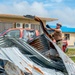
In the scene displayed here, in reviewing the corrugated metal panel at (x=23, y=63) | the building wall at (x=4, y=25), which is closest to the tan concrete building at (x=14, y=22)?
the building wall at (x=4, y=25)

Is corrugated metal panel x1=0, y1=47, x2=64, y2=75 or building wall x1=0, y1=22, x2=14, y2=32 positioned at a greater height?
corrugated metal panel x1=0, y1=47, x2=64, y2=75

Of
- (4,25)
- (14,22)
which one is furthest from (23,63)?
(14,22)

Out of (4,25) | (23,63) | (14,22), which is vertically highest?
(23,63)

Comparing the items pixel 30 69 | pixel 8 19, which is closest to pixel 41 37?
pixel 30 69

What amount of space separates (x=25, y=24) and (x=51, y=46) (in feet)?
80.6

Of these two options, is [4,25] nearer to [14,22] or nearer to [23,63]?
[14,22]

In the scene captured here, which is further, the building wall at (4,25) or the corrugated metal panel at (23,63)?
the building wall at (4,25)

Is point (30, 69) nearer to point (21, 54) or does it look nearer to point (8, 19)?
point (21, 54)

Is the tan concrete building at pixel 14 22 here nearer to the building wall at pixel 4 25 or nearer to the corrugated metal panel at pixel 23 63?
the building wall at pixel 4 25

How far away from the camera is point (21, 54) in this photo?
694 cm

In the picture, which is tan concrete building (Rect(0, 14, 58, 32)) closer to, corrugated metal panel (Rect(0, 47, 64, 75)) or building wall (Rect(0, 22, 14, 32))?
building wall (Rect(0, 22, 14, 32))

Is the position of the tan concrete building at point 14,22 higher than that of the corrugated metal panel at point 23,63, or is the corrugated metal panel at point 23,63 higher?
the corrugated metal panel at point 23,63

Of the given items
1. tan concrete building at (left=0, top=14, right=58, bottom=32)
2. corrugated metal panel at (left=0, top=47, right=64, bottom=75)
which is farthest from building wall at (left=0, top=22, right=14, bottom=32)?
corrugated metal panel at (left=0, top=47, right=64, bottom=75)

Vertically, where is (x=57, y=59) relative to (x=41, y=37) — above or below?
below
